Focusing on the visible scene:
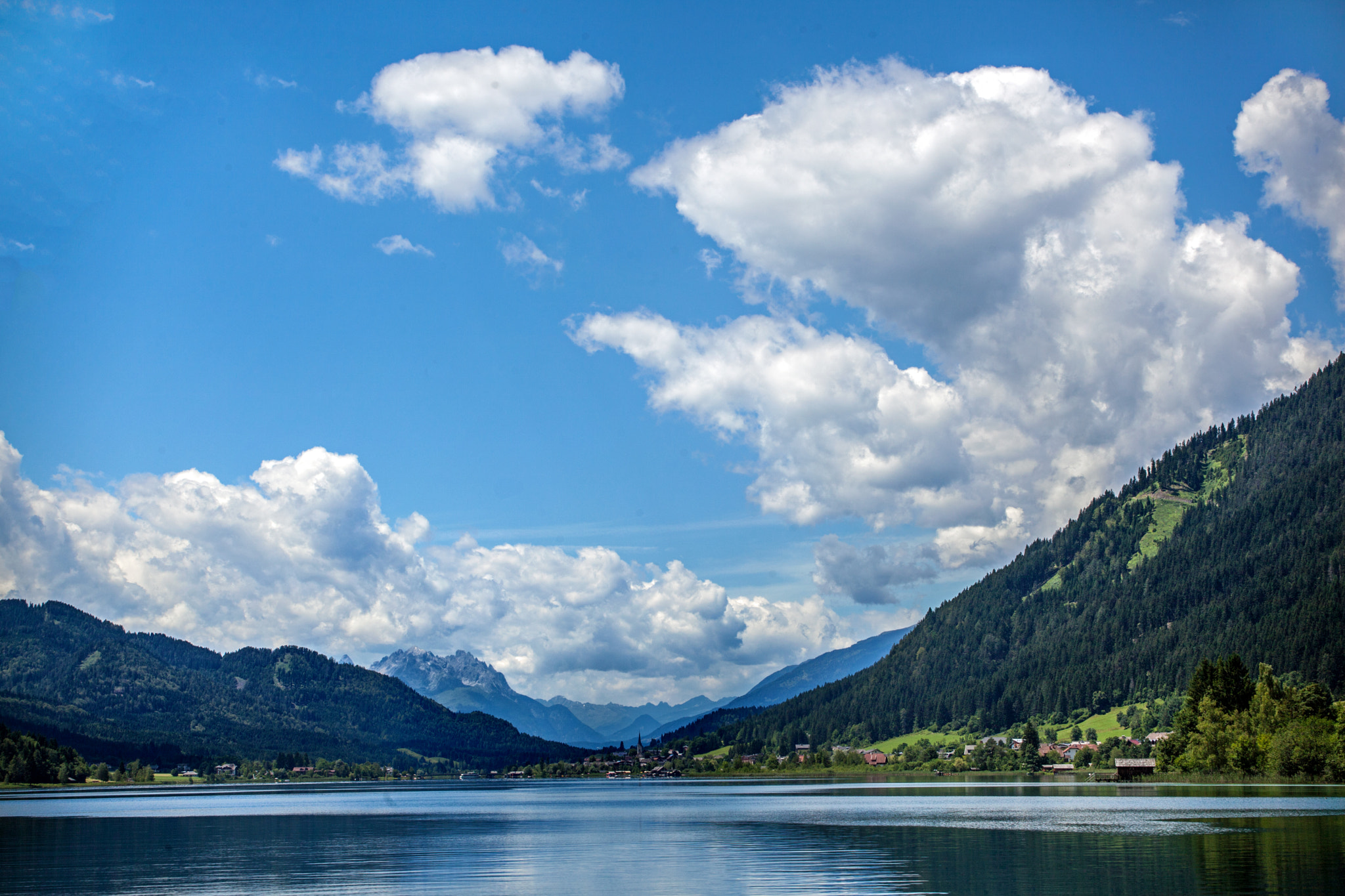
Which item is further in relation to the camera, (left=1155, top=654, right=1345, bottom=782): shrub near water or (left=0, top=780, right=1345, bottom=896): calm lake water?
(left=1155, top=654, right=1345, bottom=782): shrub near water

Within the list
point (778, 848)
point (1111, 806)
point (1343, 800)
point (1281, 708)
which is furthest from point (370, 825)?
point (1281, 708)

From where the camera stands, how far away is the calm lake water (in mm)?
44625

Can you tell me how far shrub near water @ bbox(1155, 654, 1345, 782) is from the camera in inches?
4879

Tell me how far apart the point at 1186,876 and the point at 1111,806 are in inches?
2362

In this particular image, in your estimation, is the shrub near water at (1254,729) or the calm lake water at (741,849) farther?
the shrub near water at (1254,729)

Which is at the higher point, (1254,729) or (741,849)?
(741,849)

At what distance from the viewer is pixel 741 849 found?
64438 millimetres

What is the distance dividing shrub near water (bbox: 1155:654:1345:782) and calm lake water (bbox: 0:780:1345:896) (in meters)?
11.6

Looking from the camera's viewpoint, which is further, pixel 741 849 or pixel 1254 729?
pixel 1254 729

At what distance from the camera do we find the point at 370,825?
101812 mm

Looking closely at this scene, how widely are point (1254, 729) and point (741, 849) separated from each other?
11173 centimetres

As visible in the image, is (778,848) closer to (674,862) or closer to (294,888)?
(674,862)

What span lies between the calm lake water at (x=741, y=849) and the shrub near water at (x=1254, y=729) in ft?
37.9

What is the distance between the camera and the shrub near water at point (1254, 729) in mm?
123938
